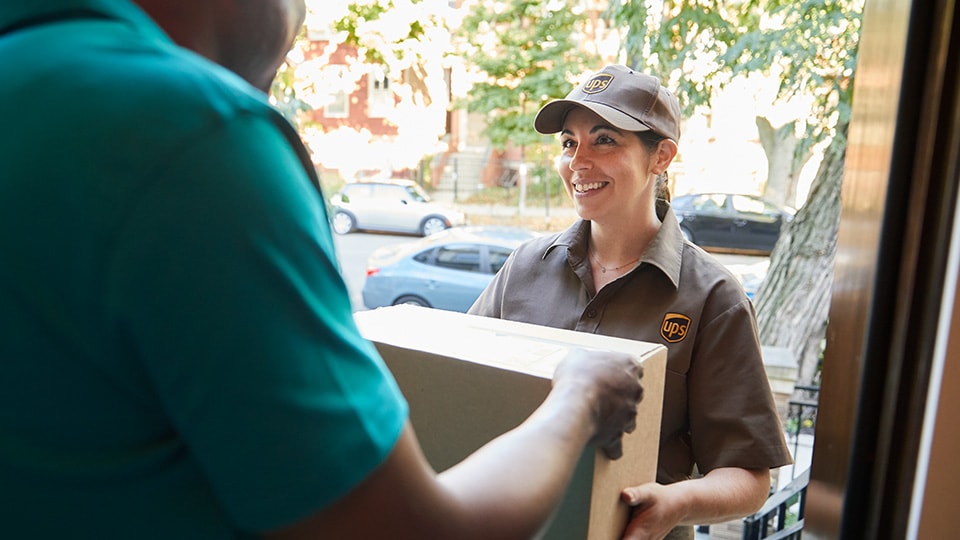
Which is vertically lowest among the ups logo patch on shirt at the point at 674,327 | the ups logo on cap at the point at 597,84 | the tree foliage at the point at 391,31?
the ups logo patch on shirt at the point at 674,327

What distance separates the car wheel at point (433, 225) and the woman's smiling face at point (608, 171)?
3736 millimetres

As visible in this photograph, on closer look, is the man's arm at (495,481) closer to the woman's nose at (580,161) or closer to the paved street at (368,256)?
the woman's nose at (580,161)

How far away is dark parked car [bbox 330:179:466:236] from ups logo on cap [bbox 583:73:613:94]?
3418 mm

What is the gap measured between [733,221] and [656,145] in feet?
13.1

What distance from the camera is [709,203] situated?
5.37 meters

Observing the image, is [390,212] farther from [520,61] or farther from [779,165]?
[779,165]

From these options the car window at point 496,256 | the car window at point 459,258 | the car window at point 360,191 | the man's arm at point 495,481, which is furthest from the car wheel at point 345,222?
the man's arm at point 495,481

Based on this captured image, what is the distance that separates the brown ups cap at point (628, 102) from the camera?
1512 mm

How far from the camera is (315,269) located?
1.47 ft

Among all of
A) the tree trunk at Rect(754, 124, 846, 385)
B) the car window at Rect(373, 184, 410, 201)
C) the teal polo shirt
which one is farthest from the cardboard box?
the car window at Rect(373, 184, 410, 201)

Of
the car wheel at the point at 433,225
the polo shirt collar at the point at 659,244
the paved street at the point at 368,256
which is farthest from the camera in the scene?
the car wheel at the point at 433,225

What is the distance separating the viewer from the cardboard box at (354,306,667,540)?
2.77 feet

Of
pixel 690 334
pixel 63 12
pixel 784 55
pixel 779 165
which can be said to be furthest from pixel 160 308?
pixel 779 165

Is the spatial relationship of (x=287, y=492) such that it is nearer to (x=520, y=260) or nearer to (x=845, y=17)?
(x=520, y=260)
